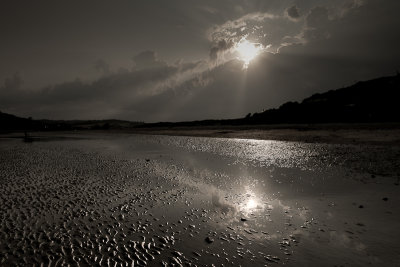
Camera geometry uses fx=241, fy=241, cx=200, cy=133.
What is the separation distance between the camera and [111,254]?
7.14 m

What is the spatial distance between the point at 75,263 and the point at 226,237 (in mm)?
4575

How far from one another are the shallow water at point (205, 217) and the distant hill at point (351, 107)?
51.2m

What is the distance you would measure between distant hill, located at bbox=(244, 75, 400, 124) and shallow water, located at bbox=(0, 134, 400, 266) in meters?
51.2

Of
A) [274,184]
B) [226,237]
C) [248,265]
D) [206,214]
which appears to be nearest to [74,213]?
[206,214]

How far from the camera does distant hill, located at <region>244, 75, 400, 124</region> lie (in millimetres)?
59906

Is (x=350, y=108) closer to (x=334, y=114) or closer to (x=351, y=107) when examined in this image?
(x=351, y=107)

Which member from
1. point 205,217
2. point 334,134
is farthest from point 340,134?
point 205,217

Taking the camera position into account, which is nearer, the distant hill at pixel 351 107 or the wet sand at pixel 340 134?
the wet sand at pixel 340 134

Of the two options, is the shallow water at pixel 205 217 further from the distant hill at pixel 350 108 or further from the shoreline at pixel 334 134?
the distant hill at pixel 350 108

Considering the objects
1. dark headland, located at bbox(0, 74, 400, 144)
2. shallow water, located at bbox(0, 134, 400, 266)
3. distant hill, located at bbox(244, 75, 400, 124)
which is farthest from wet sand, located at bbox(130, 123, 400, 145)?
shallow water, located at bbox(0, 134, 400, 266)

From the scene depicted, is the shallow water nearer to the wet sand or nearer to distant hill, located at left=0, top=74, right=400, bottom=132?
the wet sand

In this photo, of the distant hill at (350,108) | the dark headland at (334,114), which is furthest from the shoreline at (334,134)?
the distant hill at (350,108)

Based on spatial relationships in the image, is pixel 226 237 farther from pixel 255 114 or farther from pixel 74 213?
pixel 255 114

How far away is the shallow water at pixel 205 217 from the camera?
7.00 meters
